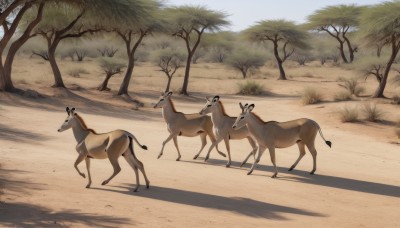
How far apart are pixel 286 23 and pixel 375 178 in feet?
133

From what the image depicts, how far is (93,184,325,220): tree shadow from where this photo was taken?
322 inches

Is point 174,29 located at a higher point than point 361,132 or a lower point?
higher

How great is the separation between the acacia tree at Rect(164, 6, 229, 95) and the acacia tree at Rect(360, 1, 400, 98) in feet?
33.9

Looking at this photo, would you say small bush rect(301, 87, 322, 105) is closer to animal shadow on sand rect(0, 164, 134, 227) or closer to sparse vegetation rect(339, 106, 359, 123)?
sparse vegetation rect(339, 106, 359, 123)

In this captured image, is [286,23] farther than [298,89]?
Yes

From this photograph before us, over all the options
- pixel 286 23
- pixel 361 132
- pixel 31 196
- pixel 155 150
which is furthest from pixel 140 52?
pixel 31 196

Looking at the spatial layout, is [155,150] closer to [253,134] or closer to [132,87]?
[253,134]

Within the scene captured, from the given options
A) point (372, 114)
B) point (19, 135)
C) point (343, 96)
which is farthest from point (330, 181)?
point (343, 96)

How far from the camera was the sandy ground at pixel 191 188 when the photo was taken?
7375mm

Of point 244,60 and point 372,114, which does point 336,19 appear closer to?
point 244,60

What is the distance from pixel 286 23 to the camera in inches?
2019

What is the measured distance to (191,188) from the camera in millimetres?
9602

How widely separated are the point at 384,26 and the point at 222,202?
72.0 ft

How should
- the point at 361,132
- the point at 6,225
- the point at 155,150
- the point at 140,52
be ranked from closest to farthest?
the point at 6,225, the point at 155,150, the point at 361,132, the point at 140,52
